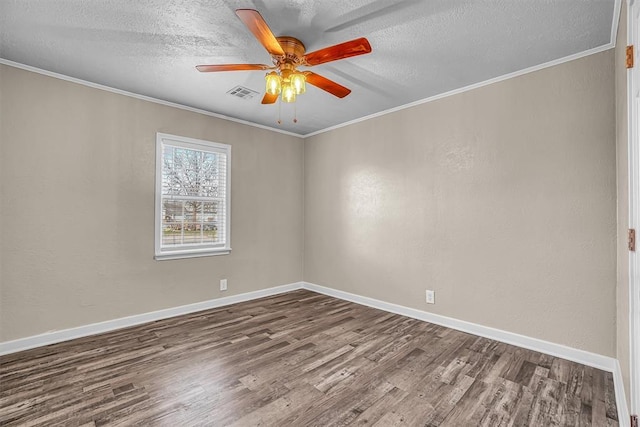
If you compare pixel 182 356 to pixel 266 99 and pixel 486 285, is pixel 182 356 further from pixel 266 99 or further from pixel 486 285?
pixel 486 285

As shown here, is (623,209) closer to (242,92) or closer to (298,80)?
(298,80)

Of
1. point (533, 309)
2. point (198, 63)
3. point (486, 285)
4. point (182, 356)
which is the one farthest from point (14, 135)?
point (533, 309)

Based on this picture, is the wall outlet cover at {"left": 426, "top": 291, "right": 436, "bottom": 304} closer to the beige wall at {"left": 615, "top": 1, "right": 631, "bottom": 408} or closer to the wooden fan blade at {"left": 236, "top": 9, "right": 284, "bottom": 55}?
the beige wall at {"left": 615, "top": 1, "right": 631, "bottom": 408}

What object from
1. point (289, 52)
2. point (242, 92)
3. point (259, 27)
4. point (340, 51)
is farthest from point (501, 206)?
point (242, 92)

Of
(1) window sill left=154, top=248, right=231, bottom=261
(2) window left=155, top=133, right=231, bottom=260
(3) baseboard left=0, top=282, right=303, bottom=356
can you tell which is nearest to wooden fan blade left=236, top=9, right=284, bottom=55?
(2) window left=155, top=133, right=231, bottom=260

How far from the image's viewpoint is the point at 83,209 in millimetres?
3035

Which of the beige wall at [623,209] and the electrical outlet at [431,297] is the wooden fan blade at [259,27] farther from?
the electrical outlet at [431,297]

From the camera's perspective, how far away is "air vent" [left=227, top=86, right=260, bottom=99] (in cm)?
320

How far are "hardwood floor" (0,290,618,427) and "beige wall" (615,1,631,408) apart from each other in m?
0.35

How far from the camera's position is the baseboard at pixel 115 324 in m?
2.71

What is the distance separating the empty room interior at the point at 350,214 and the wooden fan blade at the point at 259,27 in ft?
0.03

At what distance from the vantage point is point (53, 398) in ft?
6.61

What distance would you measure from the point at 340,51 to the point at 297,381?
2.30m

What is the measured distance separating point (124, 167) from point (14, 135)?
86 cm
